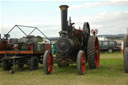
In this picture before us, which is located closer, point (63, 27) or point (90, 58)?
point (63, 27)

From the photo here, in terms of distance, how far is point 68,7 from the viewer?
806 centimetres

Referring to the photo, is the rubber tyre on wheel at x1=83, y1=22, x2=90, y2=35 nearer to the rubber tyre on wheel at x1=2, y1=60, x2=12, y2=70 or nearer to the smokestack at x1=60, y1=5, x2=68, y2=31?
the smokestack at x1=60, y1=5, x2=68, y2=31

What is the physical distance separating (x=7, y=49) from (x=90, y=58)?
429 centimetres

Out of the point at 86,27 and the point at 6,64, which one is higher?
the point at 86,27

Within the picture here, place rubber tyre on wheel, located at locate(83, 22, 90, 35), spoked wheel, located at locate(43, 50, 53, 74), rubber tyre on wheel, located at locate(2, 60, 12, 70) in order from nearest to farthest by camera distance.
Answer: spoked wheel, located at locate(43, 50, 53, 74) → rubber tyre on wheel, located at locate(2, 60, 12, 70) → rubber tyre on wheel, located at locate(83, 22, 90, 35)

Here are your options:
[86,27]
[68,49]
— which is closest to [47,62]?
[68,49]

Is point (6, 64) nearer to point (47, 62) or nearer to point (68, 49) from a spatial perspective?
point (47, 62)

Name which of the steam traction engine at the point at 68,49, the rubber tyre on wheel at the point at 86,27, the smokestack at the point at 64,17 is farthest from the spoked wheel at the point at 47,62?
the rubber tyre on wheel at the point at 86,27

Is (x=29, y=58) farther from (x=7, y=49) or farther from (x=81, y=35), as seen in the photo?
(x=81, y=35)

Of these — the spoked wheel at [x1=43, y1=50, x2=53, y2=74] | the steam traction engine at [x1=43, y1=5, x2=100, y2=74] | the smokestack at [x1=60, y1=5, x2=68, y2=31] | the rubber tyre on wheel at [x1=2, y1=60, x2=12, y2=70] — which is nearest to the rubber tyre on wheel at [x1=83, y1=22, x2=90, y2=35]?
the steam traction engine at [x1=43, y1=5, x2=100, y2=74]

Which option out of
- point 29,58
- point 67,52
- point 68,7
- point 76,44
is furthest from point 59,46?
point 29,58

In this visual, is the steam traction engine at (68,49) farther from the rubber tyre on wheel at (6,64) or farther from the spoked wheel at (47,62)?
the rubber tyre on wheel at (6,64)

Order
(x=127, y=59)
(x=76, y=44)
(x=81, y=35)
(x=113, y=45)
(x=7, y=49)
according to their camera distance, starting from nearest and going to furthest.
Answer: (x=127, y=59) < (x=76, y=44) < (x=81, y=35) < (x=7, y=49) < (x=113, y=45)

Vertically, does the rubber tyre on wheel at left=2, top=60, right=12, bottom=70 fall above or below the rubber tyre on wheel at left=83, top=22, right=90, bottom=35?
below
